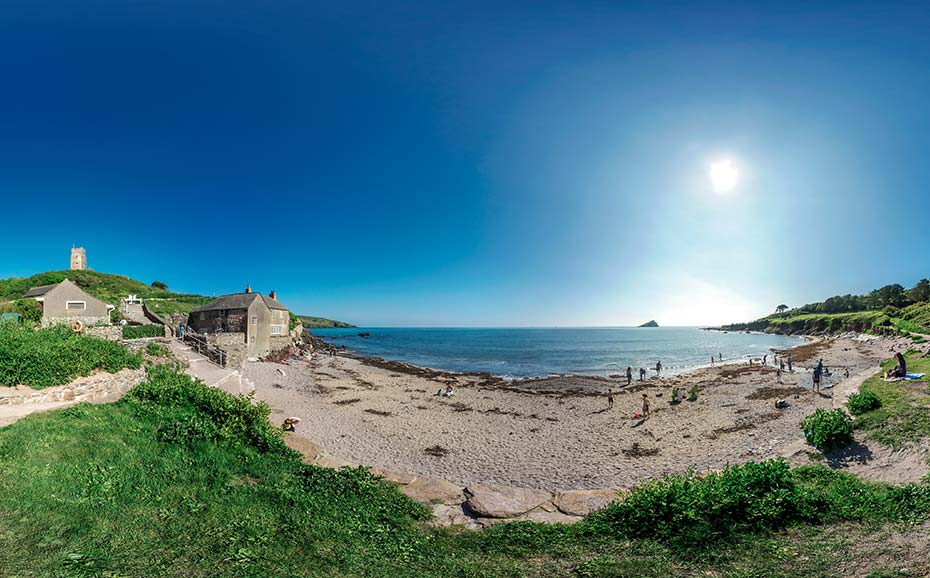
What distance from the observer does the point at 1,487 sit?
5.46 metres

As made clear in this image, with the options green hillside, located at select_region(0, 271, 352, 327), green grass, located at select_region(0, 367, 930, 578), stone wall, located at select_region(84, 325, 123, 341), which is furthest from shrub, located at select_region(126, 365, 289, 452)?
green hillside, located at select_region(0, 271, 352, 327)

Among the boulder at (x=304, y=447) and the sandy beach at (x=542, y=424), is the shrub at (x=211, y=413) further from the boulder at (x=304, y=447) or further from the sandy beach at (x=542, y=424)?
the sandy beach at (x=542, y=424)

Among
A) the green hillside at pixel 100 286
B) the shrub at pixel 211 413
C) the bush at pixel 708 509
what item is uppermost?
the green hillside at pixel 100 286

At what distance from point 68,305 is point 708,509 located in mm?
46549

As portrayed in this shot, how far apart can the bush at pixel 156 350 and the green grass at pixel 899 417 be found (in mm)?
29418

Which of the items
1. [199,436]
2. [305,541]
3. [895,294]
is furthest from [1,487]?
[895,294]

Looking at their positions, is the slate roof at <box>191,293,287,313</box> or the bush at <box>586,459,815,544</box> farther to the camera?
the slate roof at <box>191,293,287,313</box>

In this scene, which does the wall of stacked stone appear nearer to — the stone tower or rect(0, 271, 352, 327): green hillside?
rect(0, 271, 352, 327): green hillside

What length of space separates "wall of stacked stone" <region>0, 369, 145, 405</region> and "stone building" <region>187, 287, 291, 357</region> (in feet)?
76.6

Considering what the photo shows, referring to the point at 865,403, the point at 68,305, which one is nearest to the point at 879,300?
the point at 865,403

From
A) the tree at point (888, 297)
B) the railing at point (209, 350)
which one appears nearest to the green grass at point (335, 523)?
Answer: the railing at point (209, 350)

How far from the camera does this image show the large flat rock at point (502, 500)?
23.0 feet

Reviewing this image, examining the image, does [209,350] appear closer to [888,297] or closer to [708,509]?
[708,509]

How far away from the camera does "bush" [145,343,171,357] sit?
63.0 ft
